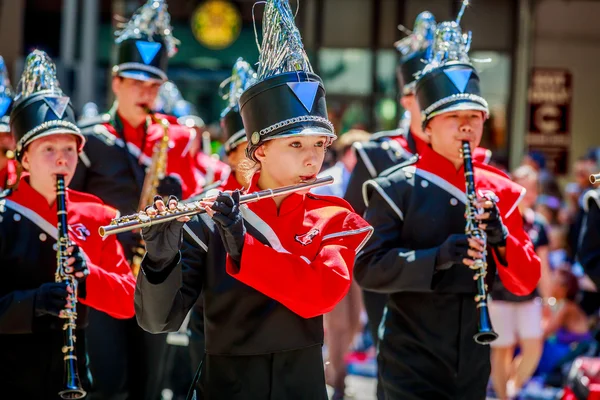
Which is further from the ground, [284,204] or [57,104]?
[57,104]

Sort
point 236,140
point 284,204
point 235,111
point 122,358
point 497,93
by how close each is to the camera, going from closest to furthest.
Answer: point 284,204 → point 122,358 → point 236,140 → point 235,111 → point 497,93

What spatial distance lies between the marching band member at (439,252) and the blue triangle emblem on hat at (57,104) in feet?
5.13

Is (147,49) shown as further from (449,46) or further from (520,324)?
(520,324)

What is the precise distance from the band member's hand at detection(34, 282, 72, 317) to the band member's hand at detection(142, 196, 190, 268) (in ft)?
3.56

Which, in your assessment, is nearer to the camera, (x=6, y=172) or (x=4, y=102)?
(x=6, y=172)

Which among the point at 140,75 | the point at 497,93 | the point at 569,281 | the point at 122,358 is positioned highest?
the point at 497,93

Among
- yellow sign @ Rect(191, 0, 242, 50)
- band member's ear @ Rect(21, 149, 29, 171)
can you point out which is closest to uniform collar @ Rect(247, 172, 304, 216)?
band member's ear @ Rect(21, 149, 29, 171)

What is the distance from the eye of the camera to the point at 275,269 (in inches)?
159

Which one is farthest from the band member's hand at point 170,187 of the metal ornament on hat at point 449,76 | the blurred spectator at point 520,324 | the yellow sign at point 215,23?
the yellow sign at point 215,23

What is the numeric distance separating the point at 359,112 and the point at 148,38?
11.3 meters

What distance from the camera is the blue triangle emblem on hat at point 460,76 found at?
5516mm

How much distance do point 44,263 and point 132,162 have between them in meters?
→ 2.04

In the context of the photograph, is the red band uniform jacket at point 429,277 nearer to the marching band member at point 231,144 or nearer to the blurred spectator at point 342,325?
the marching band member at point 231,144

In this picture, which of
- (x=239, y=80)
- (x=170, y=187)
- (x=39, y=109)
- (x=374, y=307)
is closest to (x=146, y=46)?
(x=239, y=80)
